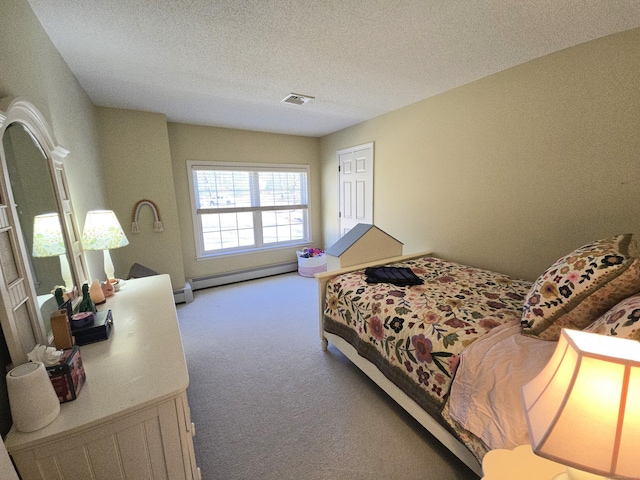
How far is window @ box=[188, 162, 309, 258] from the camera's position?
3781 mm

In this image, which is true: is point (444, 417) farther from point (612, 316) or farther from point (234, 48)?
point (234, 48)

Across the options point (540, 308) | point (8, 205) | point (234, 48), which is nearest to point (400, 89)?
point (234, 48)

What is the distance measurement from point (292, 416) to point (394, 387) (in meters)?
0.68

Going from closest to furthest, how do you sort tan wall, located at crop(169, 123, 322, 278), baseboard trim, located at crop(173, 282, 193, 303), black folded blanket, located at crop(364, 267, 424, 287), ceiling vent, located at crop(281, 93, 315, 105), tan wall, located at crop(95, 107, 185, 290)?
black folded blanket, located at crop(364, 267, 424, 287)
ceiling vent, located at crop(281, 93, 315, 105)
tan wall, located at crop(95, 107, 185, 290)
baseboard trim, located at crop(173, 282, 193, 303)
tan wall, located at crop(169, 123, 322, 278)

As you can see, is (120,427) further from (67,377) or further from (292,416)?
(292,416)

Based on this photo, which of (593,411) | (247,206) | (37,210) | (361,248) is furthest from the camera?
(247,206)

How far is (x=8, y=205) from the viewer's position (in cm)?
90

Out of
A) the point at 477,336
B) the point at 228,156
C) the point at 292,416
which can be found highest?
the point at 228,156

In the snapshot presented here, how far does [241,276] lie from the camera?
4105 mm

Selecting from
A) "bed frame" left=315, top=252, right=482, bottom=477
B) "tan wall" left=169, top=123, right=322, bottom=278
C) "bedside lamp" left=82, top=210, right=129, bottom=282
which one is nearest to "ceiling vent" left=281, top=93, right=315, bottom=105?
"tan wall" left=169, top=123, right=322, bottom=278

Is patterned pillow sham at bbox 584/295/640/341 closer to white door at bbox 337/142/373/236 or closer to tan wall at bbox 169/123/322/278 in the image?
white door at bbox 337/142/373/236

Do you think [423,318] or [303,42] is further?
[303,42]

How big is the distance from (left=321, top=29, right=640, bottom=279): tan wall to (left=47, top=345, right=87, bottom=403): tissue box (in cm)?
289

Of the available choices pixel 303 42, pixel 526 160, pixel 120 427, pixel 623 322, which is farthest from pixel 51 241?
pixel 526 160
